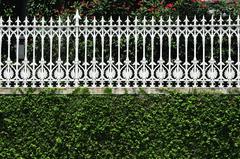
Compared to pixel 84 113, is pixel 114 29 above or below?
above

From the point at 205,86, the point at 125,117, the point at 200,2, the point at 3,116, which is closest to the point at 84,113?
the point at 125,117

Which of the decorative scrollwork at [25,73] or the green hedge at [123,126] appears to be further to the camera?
the decorative scrollwork at [25,73]

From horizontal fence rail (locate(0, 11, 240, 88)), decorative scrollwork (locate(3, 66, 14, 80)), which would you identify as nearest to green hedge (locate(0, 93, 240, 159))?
horizontal fence rail (locate(0, 11, 240, 88))

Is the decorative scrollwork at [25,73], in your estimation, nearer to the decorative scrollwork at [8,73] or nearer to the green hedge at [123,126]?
the decorative scrollwork at [8,73]

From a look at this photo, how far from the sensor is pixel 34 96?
7.83 meters

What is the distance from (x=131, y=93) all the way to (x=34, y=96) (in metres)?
1.52

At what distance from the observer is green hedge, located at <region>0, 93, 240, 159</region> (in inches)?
301

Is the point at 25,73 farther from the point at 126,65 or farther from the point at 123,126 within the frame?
the point at 123,126

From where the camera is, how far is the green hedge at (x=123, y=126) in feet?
25.1

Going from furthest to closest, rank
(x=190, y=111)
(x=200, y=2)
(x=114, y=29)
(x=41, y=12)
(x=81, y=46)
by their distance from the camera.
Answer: (x=41, y=12), (x=200, y=2), (x=81, y=46), (x=114, y=29), (x=190, y=111)

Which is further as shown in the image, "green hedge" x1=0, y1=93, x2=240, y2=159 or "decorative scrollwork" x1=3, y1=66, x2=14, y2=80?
"decorative scrollwork" x1=3, y1=66, x2=14, y2=80

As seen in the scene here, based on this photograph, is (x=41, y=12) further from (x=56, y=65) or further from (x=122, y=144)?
(x=122, y=144)

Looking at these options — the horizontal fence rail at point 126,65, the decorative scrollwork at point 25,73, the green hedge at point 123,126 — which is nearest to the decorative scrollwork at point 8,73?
the horizontal fence rail at point 126,65

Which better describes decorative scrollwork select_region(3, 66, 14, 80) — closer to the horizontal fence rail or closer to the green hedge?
the horizontal fence rail
